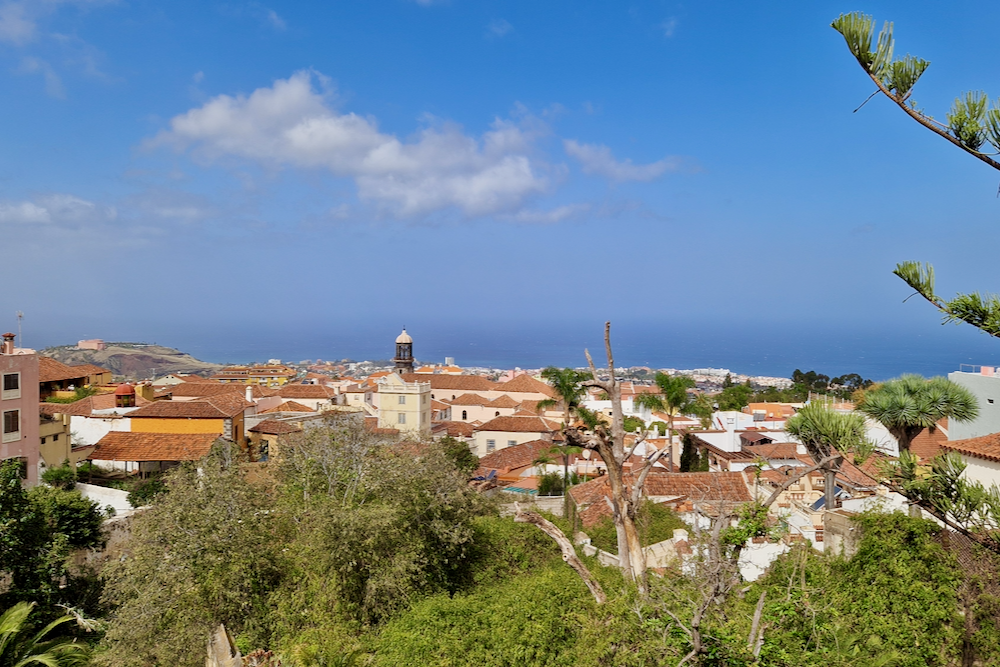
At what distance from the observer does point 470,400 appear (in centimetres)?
5244

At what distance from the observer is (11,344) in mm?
20016

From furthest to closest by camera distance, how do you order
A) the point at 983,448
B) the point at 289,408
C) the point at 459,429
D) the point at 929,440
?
the point at 459,429, the point at 289,408, the point at 929,440, the point at 983,448

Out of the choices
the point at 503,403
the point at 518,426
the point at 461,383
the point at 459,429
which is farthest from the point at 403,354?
the point at 518,426

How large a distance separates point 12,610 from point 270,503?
4.58 meters

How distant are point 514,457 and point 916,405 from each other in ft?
64.6

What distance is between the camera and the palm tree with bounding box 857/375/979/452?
14406 mm

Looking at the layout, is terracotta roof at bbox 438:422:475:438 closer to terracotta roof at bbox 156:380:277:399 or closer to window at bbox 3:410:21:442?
terracotta roof at bbox 156:380:277:399

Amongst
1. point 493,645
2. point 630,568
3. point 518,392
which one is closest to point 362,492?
point 493,645

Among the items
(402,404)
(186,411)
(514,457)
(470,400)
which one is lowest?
(514,457)

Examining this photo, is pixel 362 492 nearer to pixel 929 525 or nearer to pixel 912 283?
pixel 929 525

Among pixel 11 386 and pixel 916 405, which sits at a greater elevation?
pixel 11 386

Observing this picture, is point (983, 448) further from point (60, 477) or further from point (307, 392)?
point (307, 392)

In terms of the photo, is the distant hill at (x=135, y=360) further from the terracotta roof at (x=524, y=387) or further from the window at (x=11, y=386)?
the window at (x=11, y=386)

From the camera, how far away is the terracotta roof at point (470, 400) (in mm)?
51969
